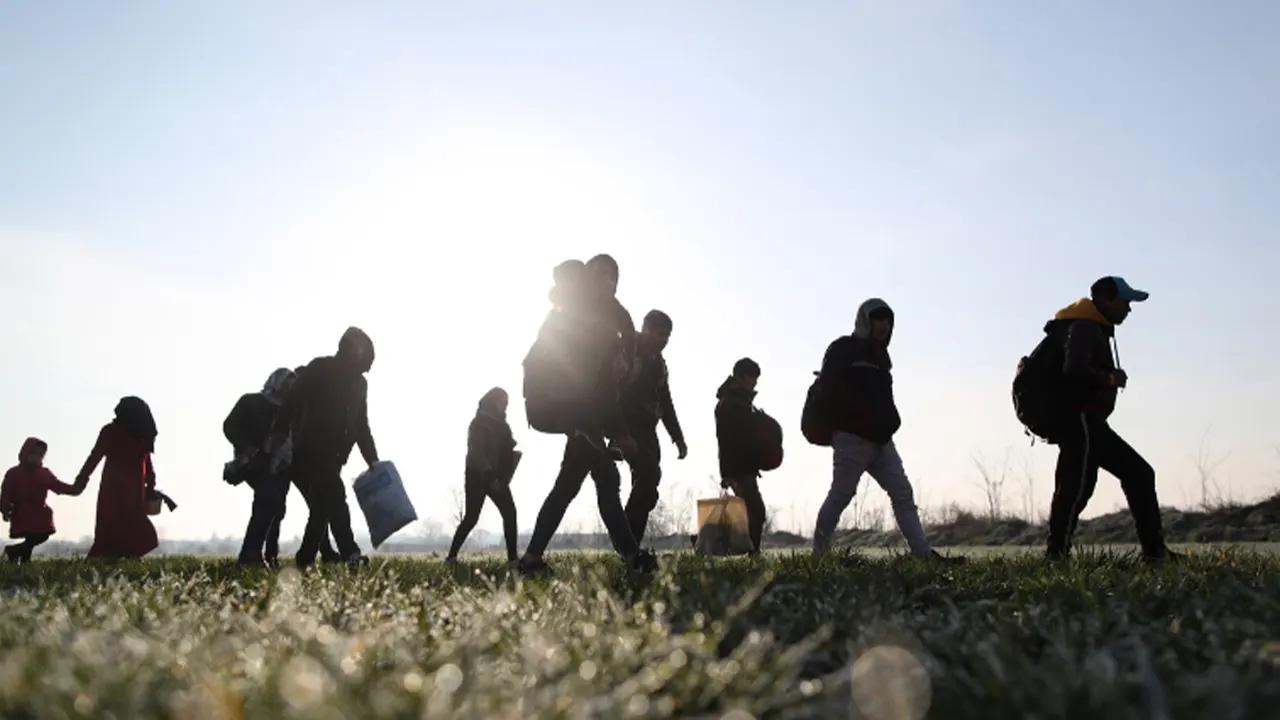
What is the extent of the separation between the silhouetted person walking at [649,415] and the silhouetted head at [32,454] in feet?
33.5

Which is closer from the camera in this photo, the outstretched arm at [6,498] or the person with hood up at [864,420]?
the person with hood up at [864,420]

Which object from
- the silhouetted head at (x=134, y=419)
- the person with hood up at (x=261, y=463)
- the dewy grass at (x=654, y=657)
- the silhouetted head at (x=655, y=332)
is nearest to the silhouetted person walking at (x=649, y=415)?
the silhouetted head at (x=655, y=332)

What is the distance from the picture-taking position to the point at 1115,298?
8.25 metres

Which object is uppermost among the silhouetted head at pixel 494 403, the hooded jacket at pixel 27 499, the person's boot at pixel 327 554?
the silhouetted head at pixel 494 403

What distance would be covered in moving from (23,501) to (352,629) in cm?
1394

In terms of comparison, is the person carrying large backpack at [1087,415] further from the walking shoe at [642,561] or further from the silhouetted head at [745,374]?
the silhouetted head at [745,374]

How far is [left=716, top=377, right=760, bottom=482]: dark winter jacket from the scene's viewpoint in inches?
444

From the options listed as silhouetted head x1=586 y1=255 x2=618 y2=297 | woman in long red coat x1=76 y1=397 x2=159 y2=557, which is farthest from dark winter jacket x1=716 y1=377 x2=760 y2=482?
woman in long red coat x1=76 y1=397 x2=159 y2=557

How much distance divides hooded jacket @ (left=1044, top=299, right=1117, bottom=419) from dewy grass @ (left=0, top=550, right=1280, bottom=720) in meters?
3.71

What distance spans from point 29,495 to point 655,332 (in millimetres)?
10330

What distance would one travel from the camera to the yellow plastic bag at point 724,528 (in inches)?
407

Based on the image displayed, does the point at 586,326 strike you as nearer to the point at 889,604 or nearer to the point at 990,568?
the point at 990,568

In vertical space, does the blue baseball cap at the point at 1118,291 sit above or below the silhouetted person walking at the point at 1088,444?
above

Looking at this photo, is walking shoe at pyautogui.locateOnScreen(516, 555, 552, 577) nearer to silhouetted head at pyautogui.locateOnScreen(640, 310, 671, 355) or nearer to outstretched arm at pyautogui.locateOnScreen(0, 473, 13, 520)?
silhouetted head at pyautogui.locateOnScreen(640, 310, 671, 355)
